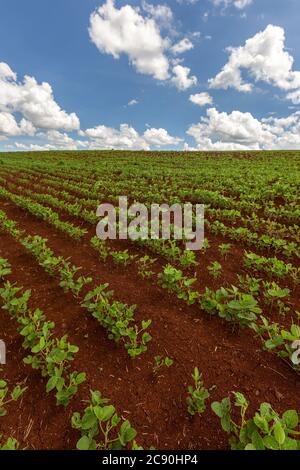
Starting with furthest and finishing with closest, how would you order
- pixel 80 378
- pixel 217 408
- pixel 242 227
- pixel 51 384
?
pixel 242 227
pixel 80 378
pixel 51 384
pixel 217 408

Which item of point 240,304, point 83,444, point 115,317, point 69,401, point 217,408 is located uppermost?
point 240,304

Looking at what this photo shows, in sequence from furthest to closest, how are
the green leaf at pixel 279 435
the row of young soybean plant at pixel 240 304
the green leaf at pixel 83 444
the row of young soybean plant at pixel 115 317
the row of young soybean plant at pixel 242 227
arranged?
the row of young soybean plant at pixel 242 227, the row of young soybean plant at pixel 115 317, the row of young soybean plant at pixel 240 304, the green leaf at pixel 83 444, the green leaf at pixel 279 435

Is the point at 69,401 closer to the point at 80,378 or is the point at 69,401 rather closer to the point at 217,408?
the point at 80,378

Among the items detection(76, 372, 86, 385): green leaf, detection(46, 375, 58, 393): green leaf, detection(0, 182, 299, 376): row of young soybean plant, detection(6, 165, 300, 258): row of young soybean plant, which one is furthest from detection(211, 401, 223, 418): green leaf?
detection(6, 165, 300, 258): row of young soybean plant

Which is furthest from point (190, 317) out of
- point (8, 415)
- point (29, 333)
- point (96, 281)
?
point (8, 415)

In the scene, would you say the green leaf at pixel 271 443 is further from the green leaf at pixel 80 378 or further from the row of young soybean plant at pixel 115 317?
the green leaf at pixel 80 378

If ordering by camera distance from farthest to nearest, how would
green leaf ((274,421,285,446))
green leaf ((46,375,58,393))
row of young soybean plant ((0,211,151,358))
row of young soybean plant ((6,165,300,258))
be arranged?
row of young soybean plant ((6,165,300,258)) → row of young soybean plant ((0,211,151,358)) → green leaf ((46,375,58,393)) → green leaf ((274,421,285,446))

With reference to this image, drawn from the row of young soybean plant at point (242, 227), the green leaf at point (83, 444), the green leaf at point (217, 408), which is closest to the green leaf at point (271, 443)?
the green leaf at point (217, 408)

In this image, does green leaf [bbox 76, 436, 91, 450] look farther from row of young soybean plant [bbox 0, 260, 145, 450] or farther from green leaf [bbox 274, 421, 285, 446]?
green leaf [bbox 274, 421, 285, 446]

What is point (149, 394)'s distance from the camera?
2793 millimetres

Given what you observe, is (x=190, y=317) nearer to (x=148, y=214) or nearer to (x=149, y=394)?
(x=149, y=394)

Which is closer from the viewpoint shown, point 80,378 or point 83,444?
point 83,444

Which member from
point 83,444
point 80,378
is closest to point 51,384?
point 80,378
